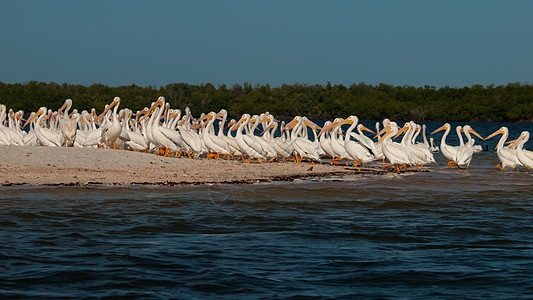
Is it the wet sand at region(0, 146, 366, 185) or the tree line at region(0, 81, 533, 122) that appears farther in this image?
the tree line at region(0, 81, 533, 122)

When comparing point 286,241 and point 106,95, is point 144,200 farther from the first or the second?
point 106,95

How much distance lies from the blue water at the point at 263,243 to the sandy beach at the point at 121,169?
2.30ft

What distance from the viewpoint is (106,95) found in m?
65.1

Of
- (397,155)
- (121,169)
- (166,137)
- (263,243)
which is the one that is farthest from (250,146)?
(263,243)

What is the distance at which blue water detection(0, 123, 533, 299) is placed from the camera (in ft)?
17.6

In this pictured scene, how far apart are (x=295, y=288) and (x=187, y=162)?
27.8ft

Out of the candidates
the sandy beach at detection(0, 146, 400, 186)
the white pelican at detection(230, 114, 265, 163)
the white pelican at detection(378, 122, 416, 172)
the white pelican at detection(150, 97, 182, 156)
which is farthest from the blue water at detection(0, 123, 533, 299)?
the white pelican at detection(150, 97, 182, 156)

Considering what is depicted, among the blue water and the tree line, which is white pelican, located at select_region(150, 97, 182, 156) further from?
the tree line

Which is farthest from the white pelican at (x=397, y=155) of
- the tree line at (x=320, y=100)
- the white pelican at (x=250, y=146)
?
the tree line at (x=320, y=100)

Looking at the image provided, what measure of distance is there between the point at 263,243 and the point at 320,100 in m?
68.7

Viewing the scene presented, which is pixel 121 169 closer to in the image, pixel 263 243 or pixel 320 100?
pixel 263 243

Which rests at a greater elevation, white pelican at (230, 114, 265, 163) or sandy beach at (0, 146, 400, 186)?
white pelican at (230, 114, 265, 163)

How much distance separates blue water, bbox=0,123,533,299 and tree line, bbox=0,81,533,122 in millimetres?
49255

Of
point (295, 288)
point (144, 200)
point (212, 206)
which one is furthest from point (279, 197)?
point (295, 288)
